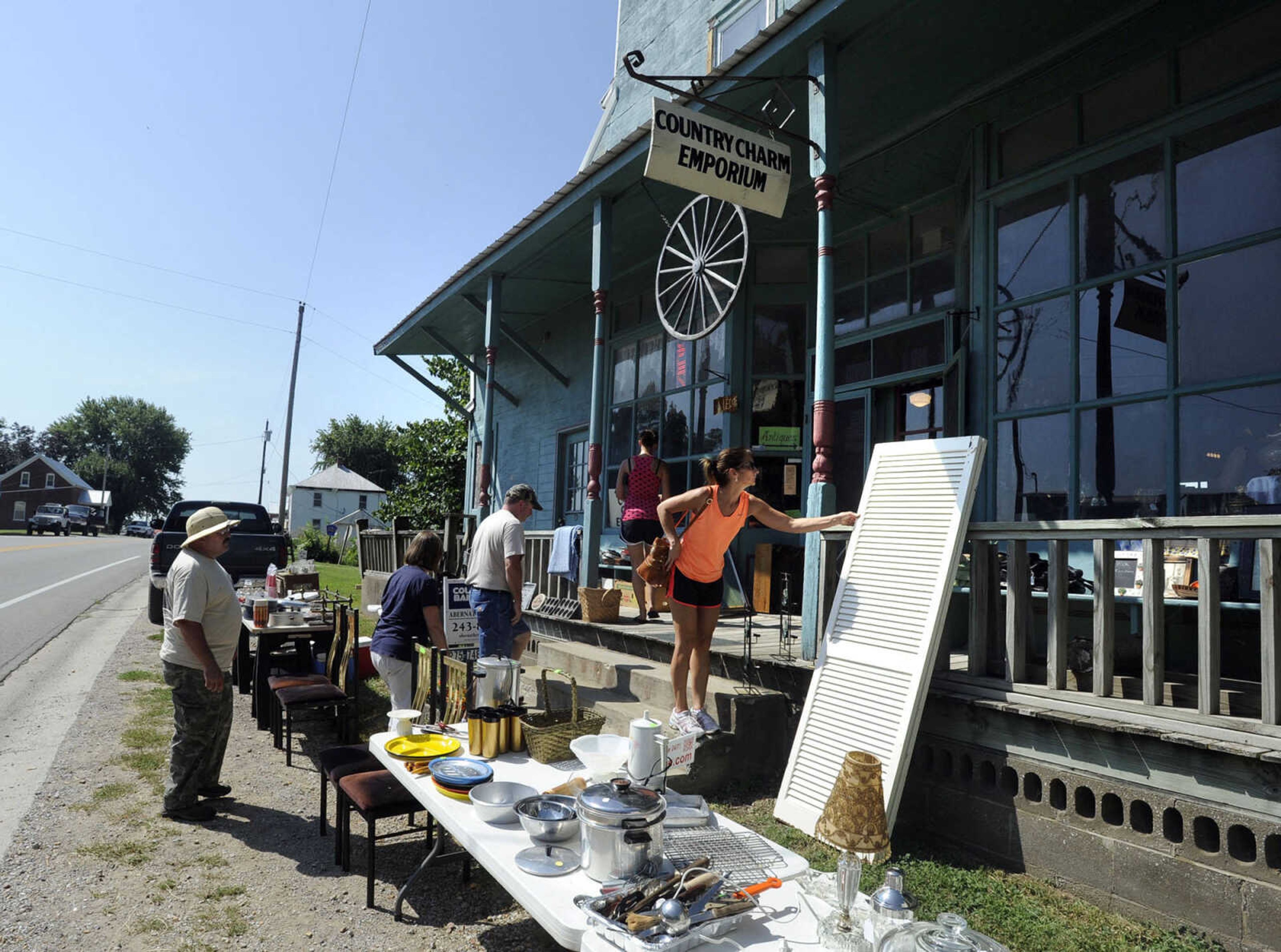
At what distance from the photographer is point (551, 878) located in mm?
2422

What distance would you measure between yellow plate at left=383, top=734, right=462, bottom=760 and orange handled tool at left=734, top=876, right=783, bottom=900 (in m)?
1.67

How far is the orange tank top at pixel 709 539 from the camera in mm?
4816

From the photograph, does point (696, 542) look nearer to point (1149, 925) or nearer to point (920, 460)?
point (920, 460)

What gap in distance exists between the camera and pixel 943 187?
7719mm

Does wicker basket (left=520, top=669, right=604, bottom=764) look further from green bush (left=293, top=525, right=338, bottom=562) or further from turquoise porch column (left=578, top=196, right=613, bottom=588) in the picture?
green bush (left=293, top=525, right=338, bottom=562)

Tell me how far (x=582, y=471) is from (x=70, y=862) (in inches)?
331

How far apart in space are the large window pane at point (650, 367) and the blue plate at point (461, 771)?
7.44 metres

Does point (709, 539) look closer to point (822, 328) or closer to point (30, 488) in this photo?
point (822, 328)

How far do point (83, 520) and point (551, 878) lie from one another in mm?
71398

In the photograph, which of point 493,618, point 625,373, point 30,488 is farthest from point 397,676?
point 30,488

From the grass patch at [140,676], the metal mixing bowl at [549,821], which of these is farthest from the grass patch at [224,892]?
the grass patch at [140,676]

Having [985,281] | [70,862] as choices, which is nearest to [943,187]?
[985,281]

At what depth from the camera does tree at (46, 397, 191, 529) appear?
85.1 m

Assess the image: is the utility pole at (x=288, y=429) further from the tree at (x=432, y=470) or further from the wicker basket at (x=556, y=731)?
the wicker basket at (x=556, y=731)
